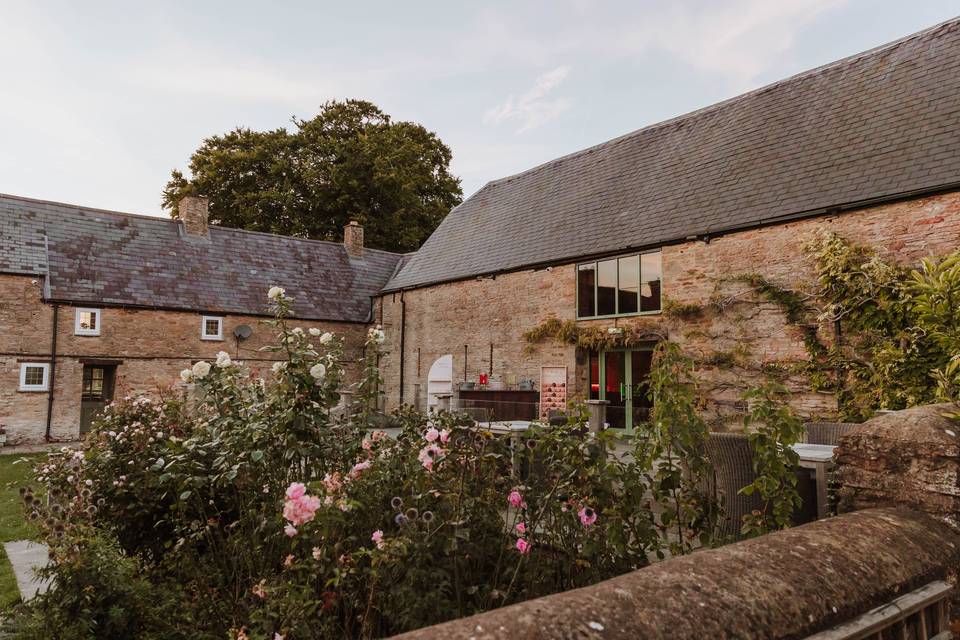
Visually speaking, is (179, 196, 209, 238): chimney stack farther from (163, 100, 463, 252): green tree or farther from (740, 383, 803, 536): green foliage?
(740, 383, 803, 536): green foliage

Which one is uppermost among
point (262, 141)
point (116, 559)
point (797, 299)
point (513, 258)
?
point (262, 141)

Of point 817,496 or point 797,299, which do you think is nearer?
point 817,496

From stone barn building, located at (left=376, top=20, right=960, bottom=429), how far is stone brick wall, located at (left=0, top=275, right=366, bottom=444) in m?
4.90

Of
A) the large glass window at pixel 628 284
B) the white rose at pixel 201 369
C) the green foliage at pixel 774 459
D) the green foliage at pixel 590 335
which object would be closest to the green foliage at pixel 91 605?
the white rose at pixel 201 369

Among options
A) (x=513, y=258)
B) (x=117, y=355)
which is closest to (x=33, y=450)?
(x=117, y=355)

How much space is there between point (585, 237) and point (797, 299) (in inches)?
229

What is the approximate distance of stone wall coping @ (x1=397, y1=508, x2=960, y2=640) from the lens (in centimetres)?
124

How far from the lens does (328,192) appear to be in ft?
102

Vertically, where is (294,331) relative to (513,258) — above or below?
below

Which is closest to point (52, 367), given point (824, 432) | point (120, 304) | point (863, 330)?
point (120, 304)

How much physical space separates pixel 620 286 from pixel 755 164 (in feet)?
13.6

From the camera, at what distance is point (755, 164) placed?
12508 mm

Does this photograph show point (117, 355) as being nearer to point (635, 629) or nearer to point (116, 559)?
point (116, 559)

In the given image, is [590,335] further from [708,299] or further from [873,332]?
[873,332]
